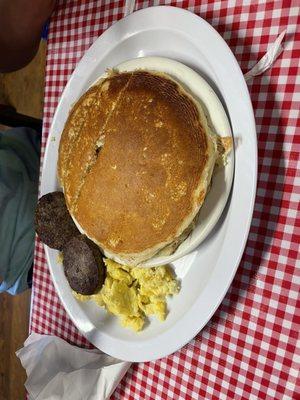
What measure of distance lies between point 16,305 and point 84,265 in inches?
70.3

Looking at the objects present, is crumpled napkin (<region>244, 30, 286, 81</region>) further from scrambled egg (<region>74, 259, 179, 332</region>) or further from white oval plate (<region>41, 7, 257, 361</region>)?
scrambled egg (<region>74, 259, 179, 332</region>)

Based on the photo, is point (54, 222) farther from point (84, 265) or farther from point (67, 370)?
point (67, 370)

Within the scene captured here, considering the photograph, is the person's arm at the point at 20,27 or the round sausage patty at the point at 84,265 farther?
the person's arm at the point at 20,27

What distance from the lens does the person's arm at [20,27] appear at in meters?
1.20

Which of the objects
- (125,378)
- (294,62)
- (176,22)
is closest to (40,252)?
(125,378)

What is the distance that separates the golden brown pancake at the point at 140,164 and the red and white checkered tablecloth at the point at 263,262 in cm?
14

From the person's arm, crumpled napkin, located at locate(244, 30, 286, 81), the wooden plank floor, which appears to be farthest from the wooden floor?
crumpled napkin, located at locate(244, 30, 286, 81)

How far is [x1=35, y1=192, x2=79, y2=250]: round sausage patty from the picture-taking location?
1.06 metres

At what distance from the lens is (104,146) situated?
34.4 inches

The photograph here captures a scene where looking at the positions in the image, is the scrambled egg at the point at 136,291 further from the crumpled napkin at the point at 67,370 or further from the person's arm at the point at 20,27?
the person's arm at the point at 20,27

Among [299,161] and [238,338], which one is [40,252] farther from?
[299,161]

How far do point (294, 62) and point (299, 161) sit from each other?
0.19m

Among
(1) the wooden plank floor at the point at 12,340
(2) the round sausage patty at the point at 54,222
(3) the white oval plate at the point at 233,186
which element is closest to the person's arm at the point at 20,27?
(3) the white oval plate at the point at 233,186

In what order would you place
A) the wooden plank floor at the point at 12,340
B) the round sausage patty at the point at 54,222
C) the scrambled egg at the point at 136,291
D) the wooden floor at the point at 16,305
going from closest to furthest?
the scrambled egg at the point at 136,291 → the round sausage patty at the point at 54,222 → the wooden floor at the point at 16,305 → the wooden plank floor at the point at 12,340
